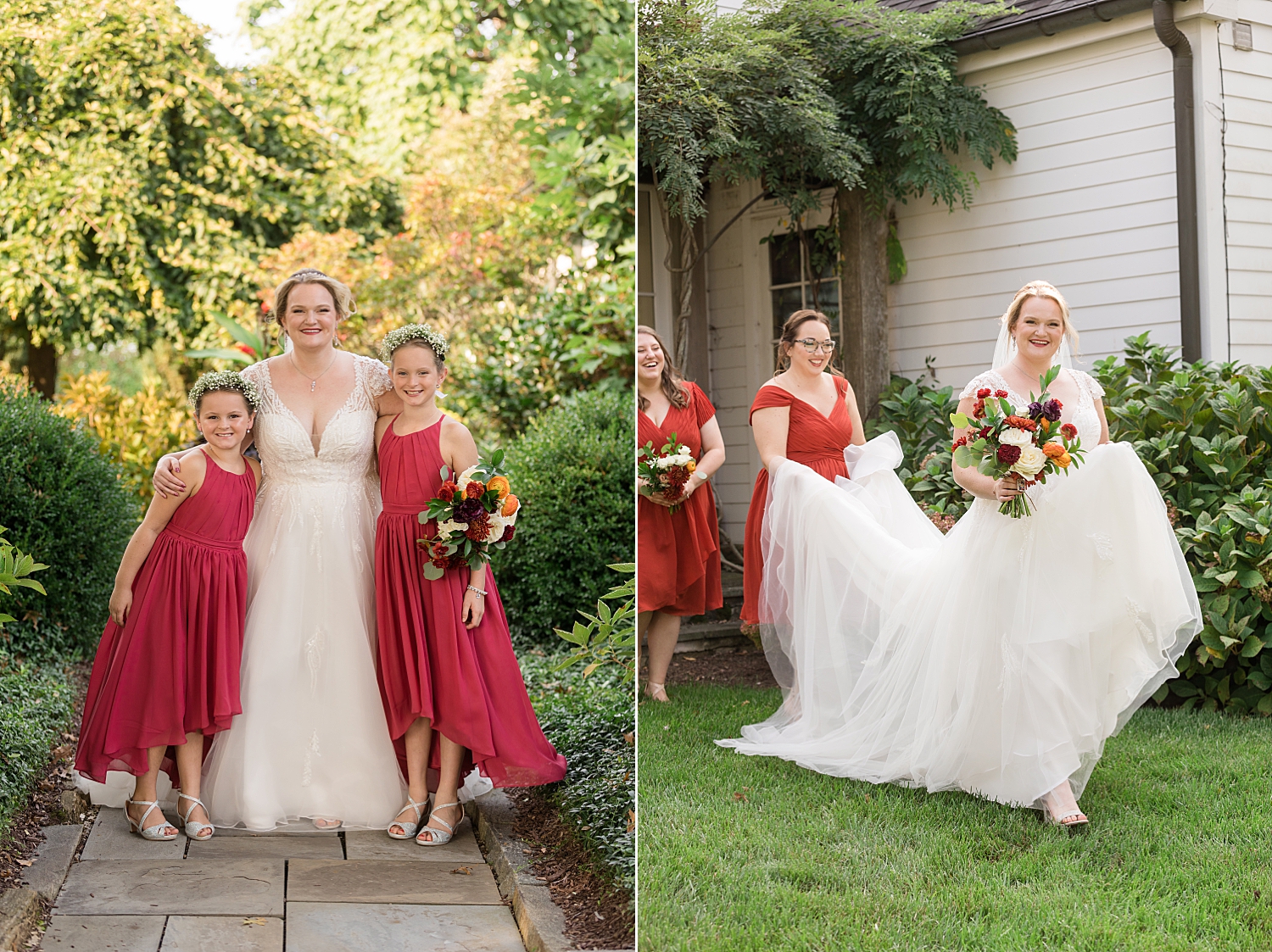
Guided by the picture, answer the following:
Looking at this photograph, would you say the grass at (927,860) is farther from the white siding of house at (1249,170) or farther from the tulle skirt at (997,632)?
the white siding of house at (1249,170)

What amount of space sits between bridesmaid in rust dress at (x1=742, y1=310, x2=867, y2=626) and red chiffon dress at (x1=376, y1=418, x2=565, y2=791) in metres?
0.95

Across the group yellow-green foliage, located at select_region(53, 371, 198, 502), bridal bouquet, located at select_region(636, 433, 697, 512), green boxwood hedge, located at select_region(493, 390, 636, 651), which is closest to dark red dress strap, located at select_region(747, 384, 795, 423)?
bridal bouquet, located at select_region(636, 433, 697, 512)

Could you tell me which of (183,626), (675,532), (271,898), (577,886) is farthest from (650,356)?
(271,898)

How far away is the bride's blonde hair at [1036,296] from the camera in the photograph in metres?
3.43

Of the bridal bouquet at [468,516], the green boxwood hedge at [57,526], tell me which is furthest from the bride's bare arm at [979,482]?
the green boxwood hedge at [57,526]

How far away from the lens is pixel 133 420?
7910 millimetres

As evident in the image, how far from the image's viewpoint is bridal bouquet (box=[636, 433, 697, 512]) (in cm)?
400

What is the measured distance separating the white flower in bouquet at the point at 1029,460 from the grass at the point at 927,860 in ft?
3.25

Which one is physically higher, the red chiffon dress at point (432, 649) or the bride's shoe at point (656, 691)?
the red chiffon dress at point (432, 649)

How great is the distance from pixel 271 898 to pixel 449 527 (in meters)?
1.13

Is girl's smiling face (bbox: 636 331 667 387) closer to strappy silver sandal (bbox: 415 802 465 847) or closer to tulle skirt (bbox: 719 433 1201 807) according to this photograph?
tulle skirt (bbox: 719 433 1201 807)

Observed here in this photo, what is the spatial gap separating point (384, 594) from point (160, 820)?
0.85 meters

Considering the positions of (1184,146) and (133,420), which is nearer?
(1184,146)

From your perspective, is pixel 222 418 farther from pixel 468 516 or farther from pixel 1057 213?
pixel 1057 213
